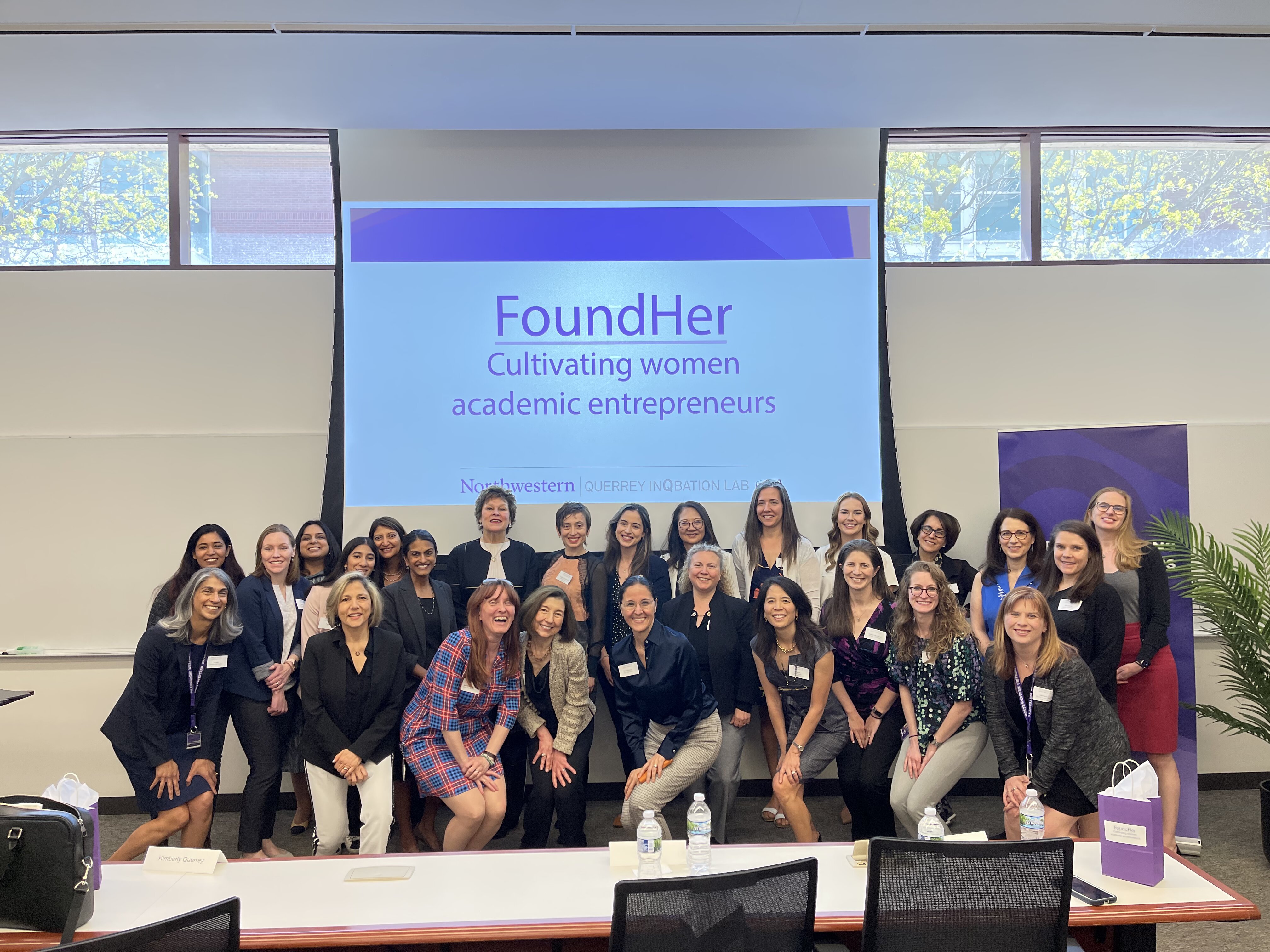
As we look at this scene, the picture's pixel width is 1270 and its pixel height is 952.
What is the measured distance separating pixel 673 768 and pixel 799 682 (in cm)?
64

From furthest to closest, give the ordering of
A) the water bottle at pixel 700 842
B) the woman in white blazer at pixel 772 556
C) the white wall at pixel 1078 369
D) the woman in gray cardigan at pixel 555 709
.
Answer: the white wall at pixel 1078 369
the woman in white blazer at pixel 772 556
the woman in gray cardigan at pixel 555 709
the water bottle at pixel 700 842

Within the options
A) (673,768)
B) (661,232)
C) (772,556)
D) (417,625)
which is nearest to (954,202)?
(661,232)

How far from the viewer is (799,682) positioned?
3.59 m

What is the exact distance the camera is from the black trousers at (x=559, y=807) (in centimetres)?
348

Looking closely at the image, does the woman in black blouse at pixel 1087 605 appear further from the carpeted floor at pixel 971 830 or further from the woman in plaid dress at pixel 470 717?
the woman in plaid dress at pixel 470 717

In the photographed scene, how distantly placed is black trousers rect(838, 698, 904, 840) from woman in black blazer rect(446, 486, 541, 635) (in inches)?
66.4

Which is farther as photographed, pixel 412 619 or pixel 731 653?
pixel 412 619

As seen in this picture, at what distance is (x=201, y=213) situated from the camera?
15.5 ft

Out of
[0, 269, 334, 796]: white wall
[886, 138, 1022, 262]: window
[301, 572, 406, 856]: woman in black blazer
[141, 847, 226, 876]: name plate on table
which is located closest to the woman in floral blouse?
[301, 572, 406, 856]: woman in black blazer

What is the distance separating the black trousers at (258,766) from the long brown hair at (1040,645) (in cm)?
292

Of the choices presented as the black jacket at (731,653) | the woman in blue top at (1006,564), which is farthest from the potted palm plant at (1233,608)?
the black jacket at (731,653)

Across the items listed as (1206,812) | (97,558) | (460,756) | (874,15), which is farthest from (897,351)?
(97,558)

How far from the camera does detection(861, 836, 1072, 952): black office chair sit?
5.75 ft

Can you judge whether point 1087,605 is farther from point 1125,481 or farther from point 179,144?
point 179,144
